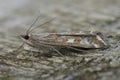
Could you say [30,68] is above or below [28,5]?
above

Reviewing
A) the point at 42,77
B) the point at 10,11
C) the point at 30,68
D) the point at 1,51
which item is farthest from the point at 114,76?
the point at 10,11

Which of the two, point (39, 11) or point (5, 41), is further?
point (39, 11)

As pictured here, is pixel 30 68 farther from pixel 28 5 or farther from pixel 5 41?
pixel 28 5

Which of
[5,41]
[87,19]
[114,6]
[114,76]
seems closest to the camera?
[114,76]

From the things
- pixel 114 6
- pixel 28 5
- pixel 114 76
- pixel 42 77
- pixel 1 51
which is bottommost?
pixel 28 5

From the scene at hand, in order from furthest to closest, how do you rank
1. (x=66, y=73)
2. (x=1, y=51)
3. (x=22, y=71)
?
(x=1, y=51), (x=22, y=71), (x=66, y=73)

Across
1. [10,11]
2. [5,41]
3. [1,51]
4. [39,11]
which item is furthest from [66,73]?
[10,11]

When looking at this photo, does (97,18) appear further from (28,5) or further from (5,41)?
(28,5)
